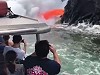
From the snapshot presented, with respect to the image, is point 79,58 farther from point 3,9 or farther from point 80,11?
point 80,11

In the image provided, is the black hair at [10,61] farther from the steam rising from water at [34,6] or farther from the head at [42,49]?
the steam rising from water at [34,6]

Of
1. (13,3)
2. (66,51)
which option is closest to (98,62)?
(66,51)

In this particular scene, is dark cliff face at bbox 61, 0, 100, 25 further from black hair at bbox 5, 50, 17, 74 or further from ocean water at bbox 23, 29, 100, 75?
black hair at bbox 5, 50, 17, 74

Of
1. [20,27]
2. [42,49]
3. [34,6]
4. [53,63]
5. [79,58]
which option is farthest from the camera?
[34,6]

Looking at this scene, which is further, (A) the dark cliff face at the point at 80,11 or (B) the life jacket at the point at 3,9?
(A) the dark cliff face at the point at 80,11

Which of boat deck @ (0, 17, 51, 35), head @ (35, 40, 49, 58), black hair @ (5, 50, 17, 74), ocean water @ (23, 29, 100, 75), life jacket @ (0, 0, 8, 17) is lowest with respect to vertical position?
ocean water @ (23, 29, 100, 75)

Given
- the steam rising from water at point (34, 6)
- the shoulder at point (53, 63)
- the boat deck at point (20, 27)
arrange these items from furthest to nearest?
the steam rising from water at point (34, 6) < the shoulder at point (53, 63) < the boat deck at point (20, 27)

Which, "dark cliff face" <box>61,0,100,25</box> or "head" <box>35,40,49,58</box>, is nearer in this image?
"head" <box>35,40,49,58</box>

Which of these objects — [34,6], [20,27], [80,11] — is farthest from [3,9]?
[34,6]

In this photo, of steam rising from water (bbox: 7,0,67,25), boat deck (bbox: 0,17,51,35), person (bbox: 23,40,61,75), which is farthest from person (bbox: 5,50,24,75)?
steam rising from water (bbox: 7,0,67,25)

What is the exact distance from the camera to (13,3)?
51.2m

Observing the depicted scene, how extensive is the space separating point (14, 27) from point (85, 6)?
4158 centimetres

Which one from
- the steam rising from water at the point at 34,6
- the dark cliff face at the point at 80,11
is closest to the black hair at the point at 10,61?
the dark cliff face at the point at 80,11

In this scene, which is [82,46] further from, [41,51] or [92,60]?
[41,51]
